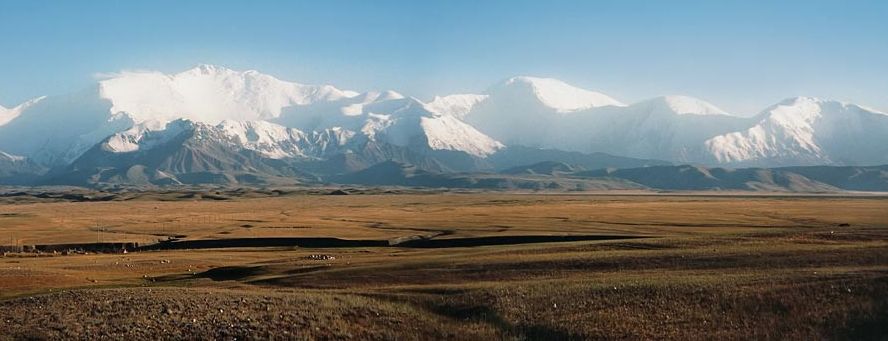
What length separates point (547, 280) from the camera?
4822 cm

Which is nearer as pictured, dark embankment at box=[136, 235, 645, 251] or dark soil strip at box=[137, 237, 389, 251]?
dark embankment at box=[136, 235, 645, 251]

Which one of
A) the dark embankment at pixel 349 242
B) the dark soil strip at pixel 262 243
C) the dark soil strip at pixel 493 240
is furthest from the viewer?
the dark soil strip at pixel 262 243

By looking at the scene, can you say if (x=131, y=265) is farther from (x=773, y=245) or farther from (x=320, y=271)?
(x=773, y=245)

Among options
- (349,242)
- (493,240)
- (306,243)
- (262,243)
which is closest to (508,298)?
(493,240)

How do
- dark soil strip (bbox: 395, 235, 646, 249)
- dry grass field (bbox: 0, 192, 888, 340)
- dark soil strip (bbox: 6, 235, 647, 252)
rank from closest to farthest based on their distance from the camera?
dry grass field (bbox: 0, 192, 888, 340)
dark soil strip (bbox: 395, 235, 646, 249)
dark soil strip (bbox: 6, 235, 647, 252)

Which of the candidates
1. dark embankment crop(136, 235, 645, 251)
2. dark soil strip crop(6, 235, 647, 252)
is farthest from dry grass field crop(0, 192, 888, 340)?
dark soil strip crop(6, 235, 647, 252)

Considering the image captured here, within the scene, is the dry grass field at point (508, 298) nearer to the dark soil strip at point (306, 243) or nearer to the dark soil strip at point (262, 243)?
the dark soil strip at point (306, 243)

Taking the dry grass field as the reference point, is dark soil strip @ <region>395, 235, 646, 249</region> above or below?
below

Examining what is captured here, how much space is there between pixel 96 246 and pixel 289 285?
→ 72354 millimetres

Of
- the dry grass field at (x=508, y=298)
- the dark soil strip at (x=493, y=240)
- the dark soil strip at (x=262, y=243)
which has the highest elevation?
the dry grass field at (x=508, y=298)

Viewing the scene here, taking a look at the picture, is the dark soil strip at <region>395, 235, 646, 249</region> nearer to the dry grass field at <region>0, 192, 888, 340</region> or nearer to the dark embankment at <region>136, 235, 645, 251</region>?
the dark embankment at <region>136, 235, 645, 251</region>

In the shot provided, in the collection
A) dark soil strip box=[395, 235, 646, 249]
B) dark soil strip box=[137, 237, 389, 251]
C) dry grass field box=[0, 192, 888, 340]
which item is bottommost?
dark soil strip box=[137, 237, 389, 251]

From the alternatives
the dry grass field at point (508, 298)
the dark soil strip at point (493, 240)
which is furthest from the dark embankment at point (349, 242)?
the dry grass field at point (508, 298)

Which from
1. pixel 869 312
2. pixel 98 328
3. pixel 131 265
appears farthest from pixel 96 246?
pixel 869 312
